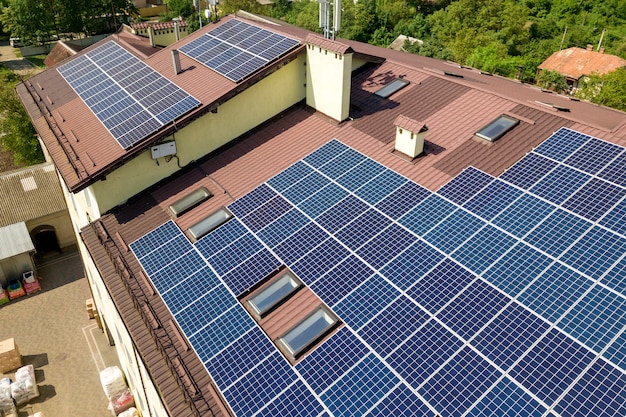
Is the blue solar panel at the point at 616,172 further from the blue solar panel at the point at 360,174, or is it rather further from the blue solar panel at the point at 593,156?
the blue solar panel at the point at 360,174

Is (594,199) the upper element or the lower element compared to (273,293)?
upper

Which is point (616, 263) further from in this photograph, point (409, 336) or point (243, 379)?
point (243, 379)

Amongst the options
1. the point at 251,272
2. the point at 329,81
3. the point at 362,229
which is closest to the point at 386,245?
the point at 362,229

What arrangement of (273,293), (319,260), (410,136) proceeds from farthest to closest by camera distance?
(410,136)
(319,260)
(273,293)

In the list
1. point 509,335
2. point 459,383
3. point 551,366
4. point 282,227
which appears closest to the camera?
point 551,366

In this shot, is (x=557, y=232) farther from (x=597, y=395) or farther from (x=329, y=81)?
(x=329, y=81)

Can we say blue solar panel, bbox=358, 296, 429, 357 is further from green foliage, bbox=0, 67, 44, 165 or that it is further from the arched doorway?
green foliage, bbox=0, 67, 44, 165
